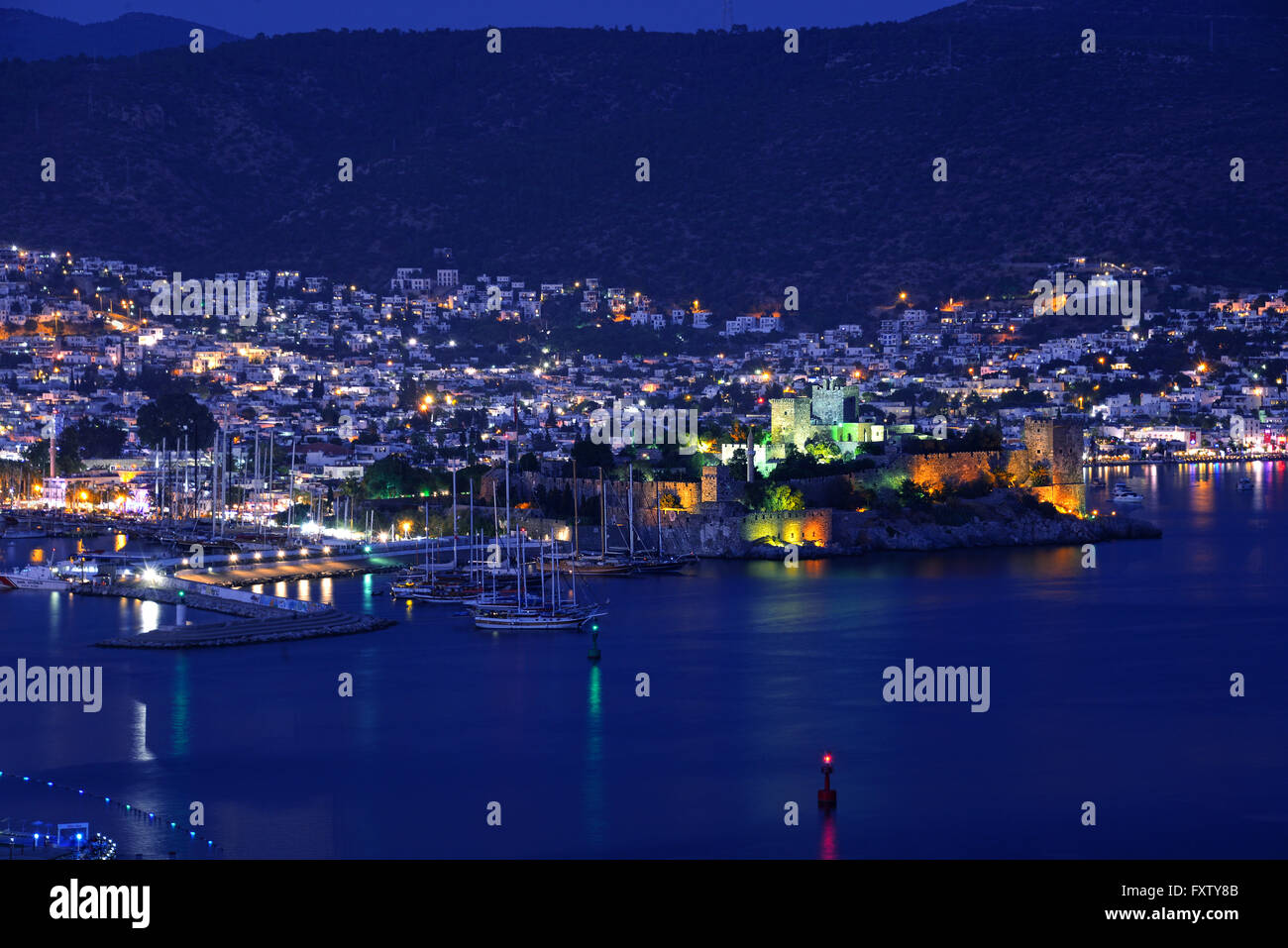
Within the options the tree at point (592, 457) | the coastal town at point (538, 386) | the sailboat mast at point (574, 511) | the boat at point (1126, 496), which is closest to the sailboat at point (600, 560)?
the sailboat mast at point (574, 511)

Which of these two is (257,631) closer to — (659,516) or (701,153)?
(659,516)

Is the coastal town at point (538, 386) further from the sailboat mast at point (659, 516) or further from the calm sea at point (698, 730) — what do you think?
the calm sea at point (698, 730)

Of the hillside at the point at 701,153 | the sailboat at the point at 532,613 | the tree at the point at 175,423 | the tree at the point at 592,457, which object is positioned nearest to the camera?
the sailboat at the point at 532,613

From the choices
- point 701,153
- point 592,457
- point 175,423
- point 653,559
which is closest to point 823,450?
point 592,457

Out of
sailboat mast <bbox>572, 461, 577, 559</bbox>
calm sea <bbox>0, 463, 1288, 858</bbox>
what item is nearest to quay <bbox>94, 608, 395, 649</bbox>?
calm sea <bbox>0, 463, 1288, 858</bbox>
